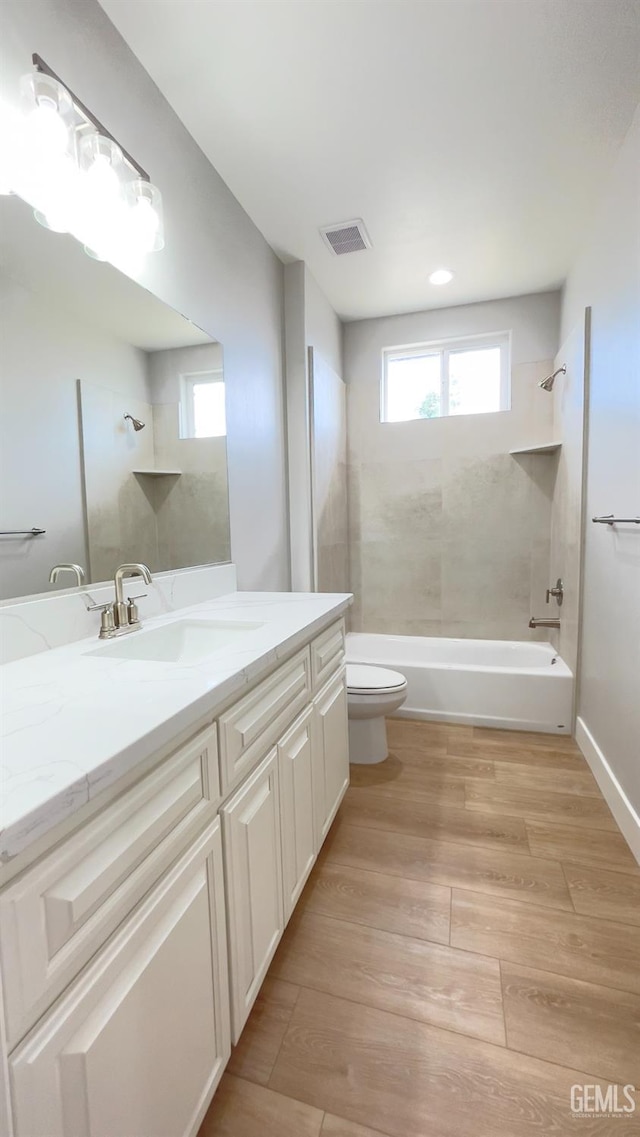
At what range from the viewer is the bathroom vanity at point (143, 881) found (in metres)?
0.50

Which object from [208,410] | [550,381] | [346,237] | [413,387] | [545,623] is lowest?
[545,623]

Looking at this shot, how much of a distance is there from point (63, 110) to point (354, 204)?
137 centimetres

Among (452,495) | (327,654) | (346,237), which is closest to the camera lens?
(327,654)

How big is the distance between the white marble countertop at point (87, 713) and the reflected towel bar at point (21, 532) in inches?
11.5

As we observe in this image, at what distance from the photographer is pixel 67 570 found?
1232 millimetres

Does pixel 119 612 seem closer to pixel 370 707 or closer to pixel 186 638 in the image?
pixel 186 638

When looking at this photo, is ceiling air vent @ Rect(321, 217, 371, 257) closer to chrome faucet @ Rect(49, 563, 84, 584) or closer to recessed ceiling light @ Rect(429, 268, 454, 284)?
recessed ceiling light @ Rect(429, 268, 454, 284)

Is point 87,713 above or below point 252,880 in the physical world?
above

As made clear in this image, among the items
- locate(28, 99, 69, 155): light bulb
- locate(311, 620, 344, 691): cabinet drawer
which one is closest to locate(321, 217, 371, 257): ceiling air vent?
locate(28, 99, 69, 155): light bulb

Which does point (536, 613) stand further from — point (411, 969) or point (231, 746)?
point (231, 746)

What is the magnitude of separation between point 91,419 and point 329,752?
4.23 feet

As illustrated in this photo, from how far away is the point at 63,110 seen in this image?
3.76ft

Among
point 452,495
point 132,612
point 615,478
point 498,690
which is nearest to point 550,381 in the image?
point 452,495

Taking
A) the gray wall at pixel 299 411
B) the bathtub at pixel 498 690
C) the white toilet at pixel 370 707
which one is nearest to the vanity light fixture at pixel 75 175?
the gray wall at pixel 299 411
